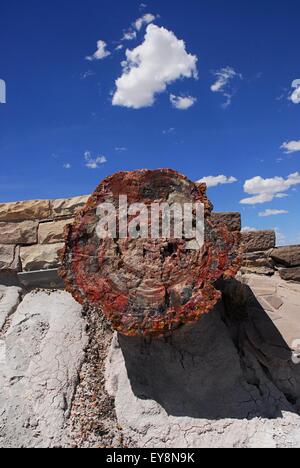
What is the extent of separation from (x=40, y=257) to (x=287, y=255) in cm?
209

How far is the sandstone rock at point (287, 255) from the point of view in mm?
3699

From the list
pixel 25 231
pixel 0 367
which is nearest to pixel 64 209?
pixel 25 231

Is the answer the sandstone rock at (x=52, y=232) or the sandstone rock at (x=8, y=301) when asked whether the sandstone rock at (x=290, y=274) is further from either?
the sandstone rock at (x=8, y=301)

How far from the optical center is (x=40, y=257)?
11.2ft

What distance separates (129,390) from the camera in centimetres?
245

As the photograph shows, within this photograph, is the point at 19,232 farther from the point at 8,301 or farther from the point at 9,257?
the point at 8,301

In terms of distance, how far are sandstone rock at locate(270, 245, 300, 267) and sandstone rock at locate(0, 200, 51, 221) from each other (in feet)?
6.47

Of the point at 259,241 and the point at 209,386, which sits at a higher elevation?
the point at 259,241

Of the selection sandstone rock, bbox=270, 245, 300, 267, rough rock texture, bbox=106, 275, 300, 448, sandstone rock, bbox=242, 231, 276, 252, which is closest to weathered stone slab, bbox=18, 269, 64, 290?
rough rock texture, bbox=106, 275, 300, 448

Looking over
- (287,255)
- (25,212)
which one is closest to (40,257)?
(25,212)

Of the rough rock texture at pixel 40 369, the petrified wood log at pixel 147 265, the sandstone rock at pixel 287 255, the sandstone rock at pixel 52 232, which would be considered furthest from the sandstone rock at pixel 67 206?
the sandstone rock at pixel 287 255

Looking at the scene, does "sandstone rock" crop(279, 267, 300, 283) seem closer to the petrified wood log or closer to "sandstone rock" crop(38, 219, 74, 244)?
the petrified wood log

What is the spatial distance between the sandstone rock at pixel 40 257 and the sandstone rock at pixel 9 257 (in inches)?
1.8
